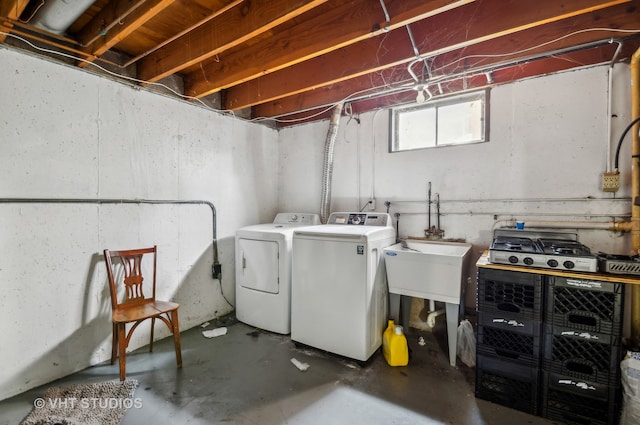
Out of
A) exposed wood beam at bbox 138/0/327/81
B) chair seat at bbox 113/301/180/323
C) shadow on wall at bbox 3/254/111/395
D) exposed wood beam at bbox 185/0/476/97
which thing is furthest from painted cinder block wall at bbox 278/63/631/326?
shadow on wall at bbox 3/254/111/395

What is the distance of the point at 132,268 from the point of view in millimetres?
2463

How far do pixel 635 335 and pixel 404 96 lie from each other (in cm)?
260

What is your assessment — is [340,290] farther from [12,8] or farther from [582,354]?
[12,8]

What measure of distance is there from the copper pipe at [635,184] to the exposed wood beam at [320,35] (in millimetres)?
1488

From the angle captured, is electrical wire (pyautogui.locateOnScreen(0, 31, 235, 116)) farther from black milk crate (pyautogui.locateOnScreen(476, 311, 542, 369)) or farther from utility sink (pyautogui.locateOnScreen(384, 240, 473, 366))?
black milk crate (pyautogui.locateOnScreen(476, 311, 542, 369))

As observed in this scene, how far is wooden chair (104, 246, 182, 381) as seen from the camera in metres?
2.21

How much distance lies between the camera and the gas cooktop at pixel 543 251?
1715mm

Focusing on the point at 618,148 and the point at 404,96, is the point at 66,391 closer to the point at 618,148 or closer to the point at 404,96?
the point at 404,96

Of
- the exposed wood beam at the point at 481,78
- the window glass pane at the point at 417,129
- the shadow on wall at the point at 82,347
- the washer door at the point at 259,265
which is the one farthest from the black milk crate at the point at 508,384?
the shadow on wall at the point at 82,347

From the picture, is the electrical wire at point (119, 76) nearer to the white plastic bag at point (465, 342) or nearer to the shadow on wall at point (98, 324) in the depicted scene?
the shadow on wall at point (98, 324)

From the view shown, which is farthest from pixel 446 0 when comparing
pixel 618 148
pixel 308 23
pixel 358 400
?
pixel 358 400

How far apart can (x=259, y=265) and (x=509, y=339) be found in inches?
85.0
